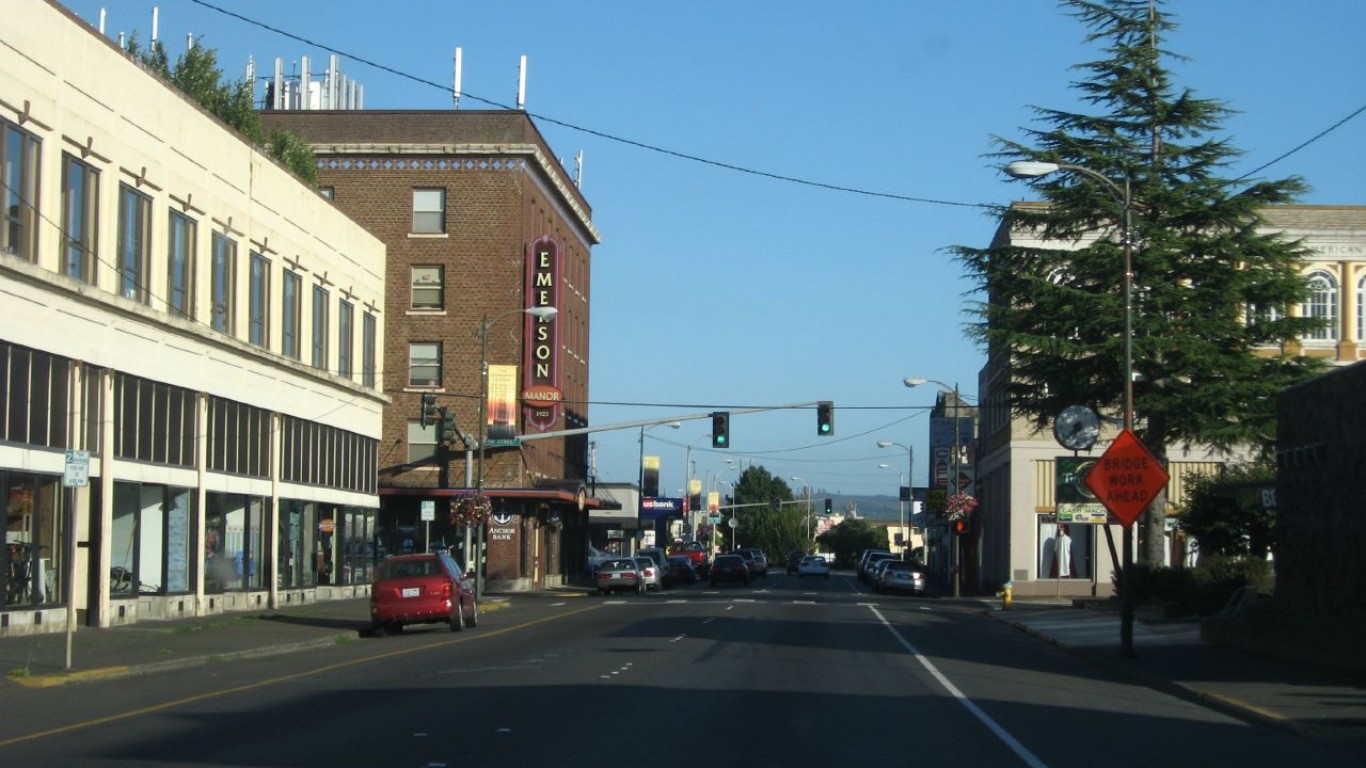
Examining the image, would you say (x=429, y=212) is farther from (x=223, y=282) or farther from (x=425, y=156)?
(x=223, y=282)

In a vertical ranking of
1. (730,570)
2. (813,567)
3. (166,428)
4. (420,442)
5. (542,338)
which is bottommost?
(813,567)

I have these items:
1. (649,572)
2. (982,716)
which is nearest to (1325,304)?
(649,572)

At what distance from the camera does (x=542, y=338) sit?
60.8m

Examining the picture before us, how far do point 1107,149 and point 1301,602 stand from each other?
63.6 feet

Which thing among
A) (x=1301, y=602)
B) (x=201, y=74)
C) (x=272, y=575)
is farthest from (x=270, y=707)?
(x=201, y=74)

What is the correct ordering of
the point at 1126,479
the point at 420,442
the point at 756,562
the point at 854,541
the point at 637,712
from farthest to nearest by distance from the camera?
the point at 854,541 < the point at 756,562 < the point at 420,442 < the point at 1126,479 < the point at 637,712

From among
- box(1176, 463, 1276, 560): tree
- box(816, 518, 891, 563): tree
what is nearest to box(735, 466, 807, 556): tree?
box(816, 518, 891, 563): tree

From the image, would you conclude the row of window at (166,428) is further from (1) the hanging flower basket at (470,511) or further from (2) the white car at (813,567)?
(2) the white car at (813,567)

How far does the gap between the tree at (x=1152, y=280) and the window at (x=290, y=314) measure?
61.1 ft

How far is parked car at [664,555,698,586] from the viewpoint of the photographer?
2950 inches

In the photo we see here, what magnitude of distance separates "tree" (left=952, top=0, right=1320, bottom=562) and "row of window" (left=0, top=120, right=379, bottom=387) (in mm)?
18824

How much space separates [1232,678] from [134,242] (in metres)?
23.1

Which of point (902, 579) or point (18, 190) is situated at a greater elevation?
point (18, 190)

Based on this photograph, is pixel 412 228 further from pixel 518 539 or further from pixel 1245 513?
pixel 1245 513
